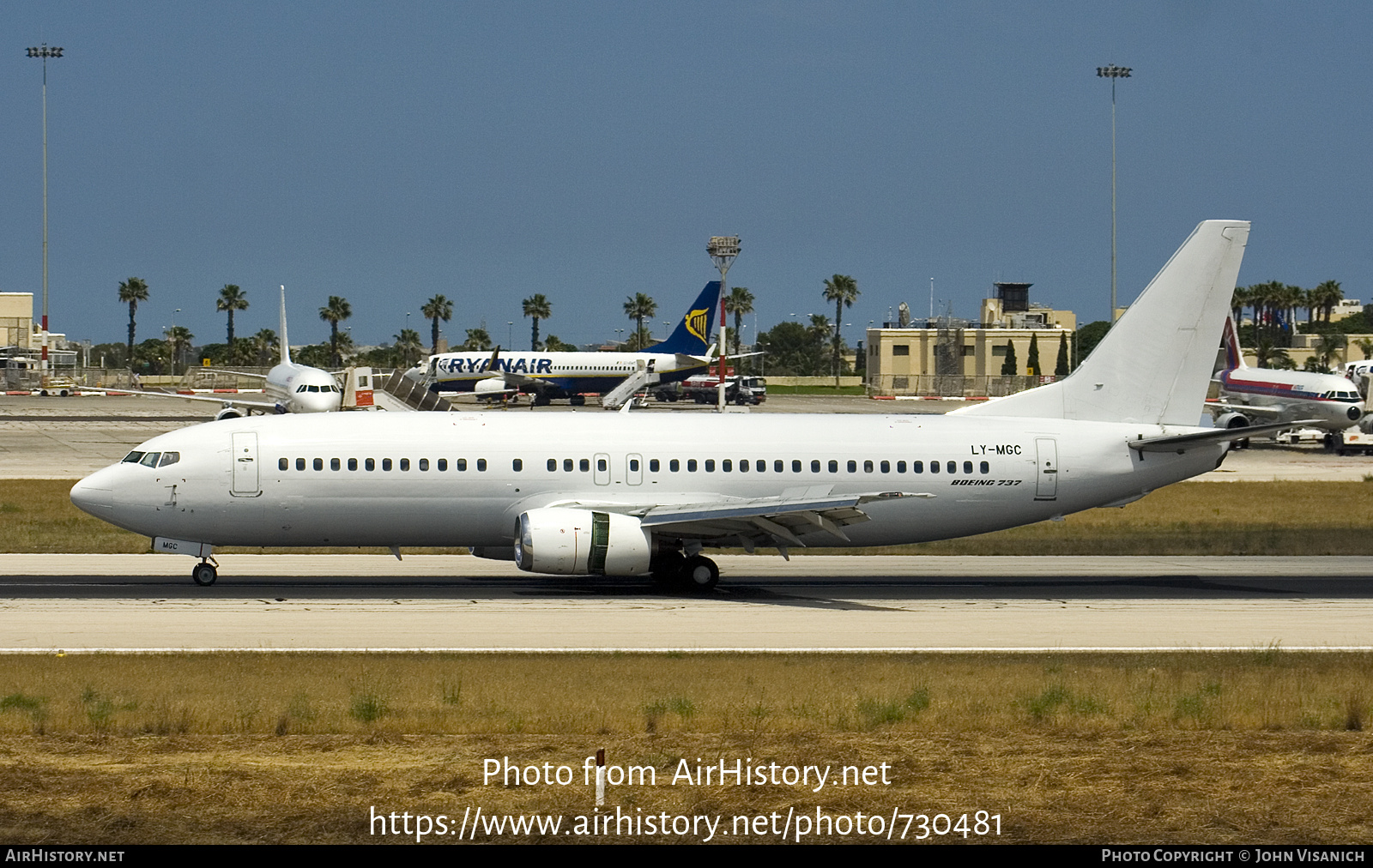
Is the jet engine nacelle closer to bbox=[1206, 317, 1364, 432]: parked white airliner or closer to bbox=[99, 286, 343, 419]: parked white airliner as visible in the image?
bbox=[99, 286, 343, 419]: parked white airliner

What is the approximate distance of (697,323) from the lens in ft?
454

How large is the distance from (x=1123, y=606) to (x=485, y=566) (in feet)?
51.9

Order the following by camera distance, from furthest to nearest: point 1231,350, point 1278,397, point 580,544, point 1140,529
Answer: point 1231,350 → point 1278,397 → point 1140,529 → point 580,544

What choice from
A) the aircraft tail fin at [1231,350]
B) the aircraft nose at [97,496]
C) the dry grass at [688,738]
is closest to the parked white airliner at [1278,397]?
the aircraft tail fin at [1231,350]

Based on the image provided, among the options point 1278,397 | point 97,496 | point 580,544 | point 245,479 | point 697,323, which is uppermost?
point 697,323

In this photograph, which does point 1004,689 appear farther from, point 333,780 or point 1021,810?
point 333,780

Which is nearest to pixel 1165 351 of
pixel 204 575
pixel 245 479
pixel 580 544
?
pixel 580 544

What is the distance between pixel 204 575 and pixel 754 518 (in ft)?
39.3

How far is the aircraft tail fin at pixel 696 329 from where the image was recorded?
13762 cm

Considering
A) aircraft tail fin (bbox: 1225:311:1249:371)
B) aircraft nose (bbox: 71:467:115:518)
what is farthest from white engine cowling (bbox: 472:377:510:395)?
aircraft nose (bbox: 71:467:115:518)

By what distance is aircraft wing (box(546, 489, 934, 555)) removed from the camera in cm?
3231

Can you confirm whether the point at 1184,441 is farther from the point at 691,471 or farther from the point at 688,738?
the point at 688,738

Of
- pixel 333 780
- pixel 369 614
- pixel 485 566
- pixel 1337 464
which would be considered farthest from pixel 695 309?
pixel 333 780

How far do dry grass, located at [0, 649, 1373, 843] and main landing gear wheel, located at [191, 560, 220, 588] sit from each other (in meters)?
9.15
